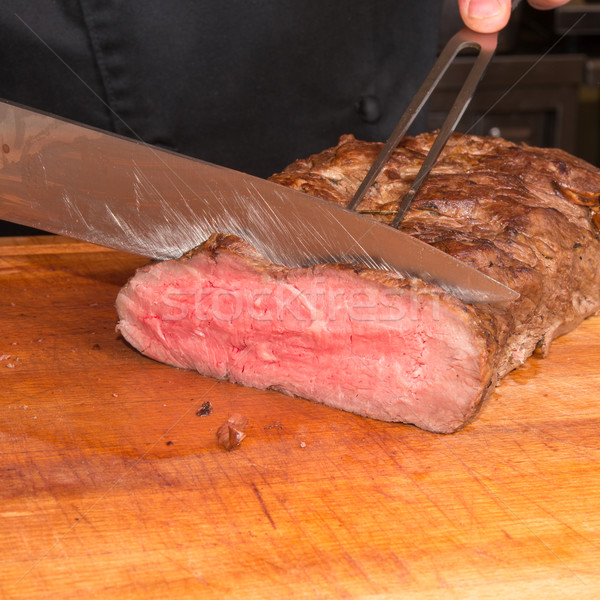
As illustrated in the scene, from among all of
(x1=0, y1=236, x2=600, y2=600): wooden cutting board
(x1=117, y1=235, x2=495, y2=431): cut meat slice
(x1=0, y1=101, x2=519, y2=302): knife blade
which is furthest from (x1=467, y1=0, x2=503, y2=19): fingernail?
(x1=0, y1=236, x2=600, y2=600): wooden cutting board

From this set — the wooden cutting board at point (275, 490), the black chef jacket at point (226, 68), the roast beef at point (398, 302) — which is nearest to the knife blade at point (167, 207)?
the roast beef at point (398, 302)

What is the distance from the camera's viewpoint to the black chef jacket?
3326 millimetres

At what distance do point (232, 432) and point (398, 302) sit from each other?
23.2 inches

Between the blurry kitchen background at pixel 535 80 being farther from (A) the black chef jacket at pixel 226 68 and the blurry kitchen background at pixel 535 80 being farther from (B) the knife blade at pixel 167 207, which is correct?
(B) the knife blade at pixel 167 207

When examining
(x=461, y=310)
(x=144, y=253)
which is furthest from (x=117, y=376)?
(x=461, y=310)

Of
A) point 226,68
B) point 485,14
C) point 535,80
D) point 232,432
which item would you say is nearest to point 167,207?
point 232,432

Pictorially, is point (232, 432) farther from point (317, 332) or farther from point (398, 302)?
point (398, 302)

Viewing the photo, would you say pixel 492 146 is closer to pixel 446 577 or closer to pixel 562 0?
pixel 562 0

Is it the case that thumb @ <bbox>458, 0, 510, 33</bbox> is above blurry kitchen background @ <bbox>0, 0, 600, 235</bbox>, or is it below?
above

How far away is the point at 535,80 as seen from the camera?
4957 millimetres

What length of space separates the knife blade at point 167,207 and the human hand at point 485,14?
93cm

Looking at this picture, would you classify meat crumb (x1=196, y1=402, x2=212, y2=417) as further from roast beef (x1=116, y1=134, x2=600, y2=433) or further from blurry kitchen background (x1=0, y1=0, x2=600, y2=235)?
blurry kitchen background (x1=0, y1=0, x2=600, y2=235)

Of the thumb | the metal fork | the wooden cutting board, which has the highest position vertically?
the thumb

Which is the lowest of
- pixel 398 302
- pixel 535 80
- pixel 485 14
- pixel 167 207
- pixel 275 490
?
pixel 275 490
